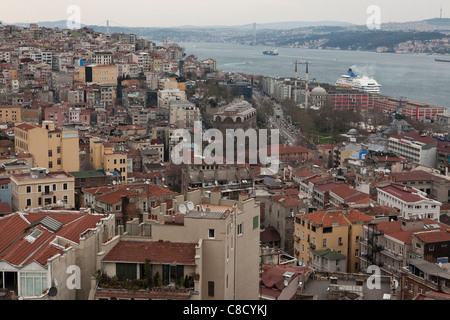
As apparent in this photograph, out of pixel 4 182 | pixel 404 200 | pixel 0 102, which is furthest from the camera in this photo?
pixel 0 102

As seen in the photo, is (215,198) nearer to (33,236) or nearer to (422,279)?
(33,236)

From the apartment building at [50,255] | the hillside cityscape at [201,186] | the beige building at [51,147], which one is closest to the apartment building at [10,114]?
the hillside cityscape at [201,186]

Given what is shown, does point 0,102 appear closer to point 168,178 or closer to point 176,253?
point 168,178

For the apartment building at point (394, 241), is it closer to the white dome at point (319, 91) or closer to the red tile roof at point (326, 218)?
the red tile roof at point (326, 218)

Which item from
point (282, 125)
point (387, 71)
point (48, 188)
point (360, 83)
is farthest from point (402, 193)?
point (387, 71)
